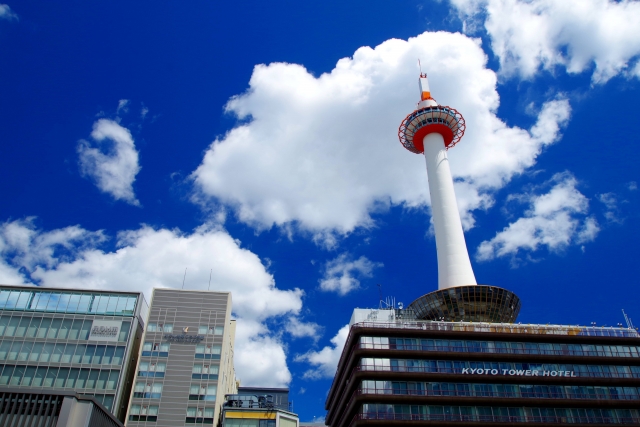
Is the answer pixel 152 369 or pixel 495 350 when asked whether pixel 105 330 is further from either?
pixel 495 350

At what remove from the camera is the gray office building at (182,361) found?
87.7 meters

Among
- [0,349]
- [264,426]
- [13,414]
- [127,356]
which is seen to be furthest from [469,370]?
[0,349]

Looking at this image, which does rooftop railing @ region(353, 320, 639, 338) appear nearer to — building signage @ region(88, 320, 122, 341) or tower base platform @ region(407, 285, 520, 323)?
tower base platform @ region(407, 285, 520, 323)

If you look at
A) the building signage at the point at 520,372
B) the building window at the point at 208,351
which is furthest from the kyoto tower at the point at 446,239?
the building window at the point at 208,351

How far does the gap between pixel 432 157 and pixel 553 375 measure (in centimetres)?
5805

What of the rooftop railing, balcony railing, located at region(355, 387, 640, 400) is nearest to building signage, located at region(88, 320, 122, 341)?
the rooftop railing

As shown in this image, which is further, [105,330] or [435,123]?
[435,123]

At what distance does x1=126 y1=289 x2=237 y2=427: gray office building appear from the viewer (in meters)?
87.7

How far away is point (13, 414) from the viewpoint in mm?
38281

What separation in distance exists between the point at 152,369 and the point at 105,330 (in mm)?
10859

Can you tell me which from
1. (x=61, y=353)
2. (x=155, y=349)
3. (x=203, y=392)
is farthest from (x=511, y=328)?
(x=61, y=353)

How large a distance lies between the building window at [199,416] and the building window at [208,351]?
9207 millimetres

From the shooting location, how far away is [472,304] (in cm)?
9512

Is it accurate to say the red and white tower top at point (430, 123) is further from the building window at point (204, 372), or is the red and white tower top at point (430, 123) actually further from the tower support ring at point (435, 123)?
Result: the building window at point (204, 372)
